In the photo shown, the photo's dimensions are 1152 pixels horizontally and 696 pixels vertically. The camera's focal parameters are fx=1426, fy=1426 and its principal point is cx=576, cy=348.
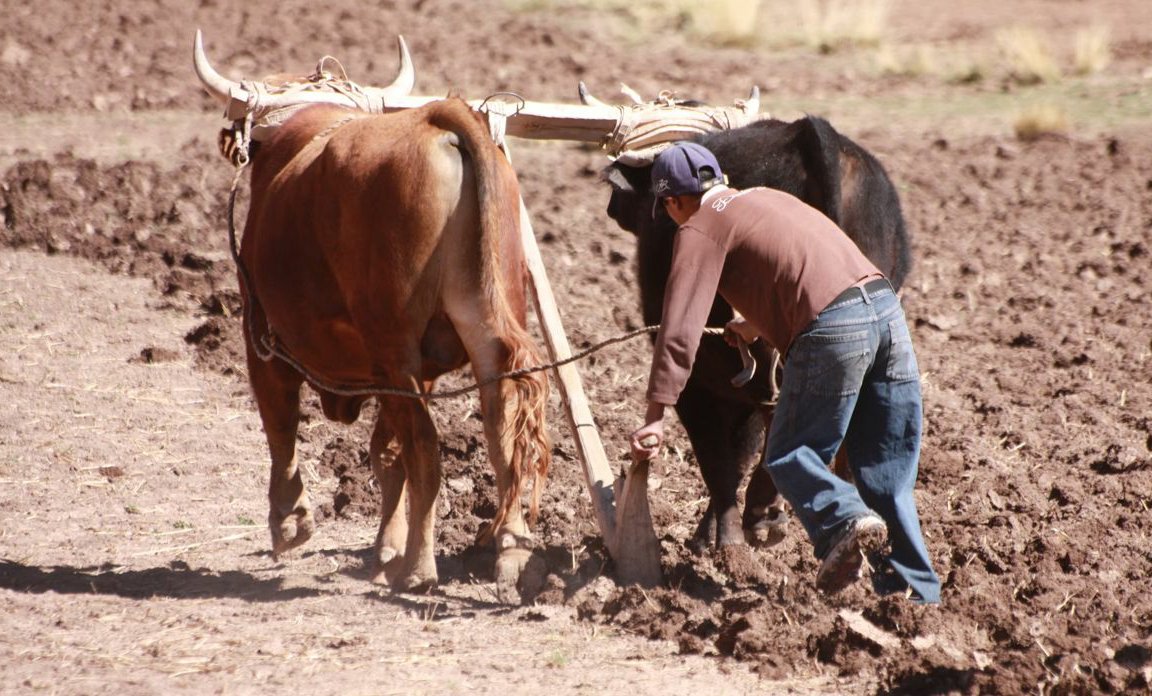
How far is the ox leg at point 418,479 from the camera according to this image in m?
5.29

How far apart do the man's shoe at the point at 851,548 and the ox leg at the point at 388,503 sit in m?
1.77

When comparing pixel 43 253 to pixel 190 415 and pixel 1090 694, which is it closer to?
pixel 190 415

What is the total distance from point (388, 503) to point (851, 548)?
6.73ft

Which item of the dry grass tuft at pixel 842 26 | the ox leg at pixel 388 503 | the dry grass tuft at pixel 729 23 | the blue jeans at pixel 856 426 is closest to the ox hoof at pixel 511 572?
the ox leg at pixel 388 503

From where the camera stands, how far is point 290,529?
583cm

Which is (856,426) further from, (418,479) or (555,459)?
(555,459)

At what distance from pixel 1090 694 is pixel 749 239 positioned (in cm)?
173

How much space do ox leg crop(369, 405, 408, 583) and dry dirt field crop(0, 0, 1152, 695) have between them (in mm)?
213

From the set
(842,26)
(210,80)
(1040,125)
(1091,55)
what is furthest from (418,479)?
(842,26)

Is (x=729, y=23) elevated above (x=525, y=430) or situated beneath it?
elevated above

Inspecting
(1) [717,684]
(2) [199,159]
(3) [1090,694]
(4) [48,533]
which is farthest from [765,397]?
(2) [199,159]

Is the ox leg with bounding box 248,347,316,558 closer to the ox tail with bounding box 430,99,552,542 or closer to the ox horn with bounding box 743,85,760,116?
the ox tail with bounding box 430,99,552,542

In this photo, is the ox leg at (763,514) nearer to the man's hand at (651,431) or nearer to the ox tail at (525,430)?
the ox tail at (525,430)

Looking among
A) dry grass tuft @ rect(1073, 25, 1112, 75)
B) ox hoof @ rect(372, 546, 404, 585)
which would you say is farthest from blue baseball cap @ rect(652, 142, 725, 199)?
dry grass tuft @ rect(1073, 25, 1112, 75)
